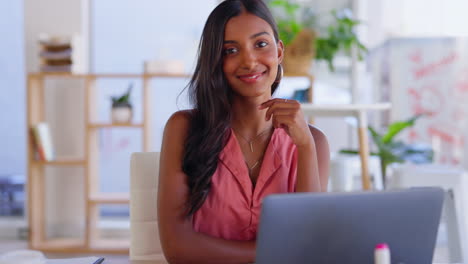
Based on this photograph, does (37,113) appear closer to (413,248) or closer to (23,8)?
(23,8)

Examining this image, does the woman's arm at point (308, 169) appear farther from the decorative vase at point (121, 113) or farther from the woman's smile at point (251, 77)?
the decorative vase at point (121, 113)

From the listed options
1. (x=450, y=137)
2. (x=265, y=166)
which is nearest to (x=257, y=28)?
(x=265, y=166)

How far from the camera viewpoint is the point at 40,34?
12.8 ft

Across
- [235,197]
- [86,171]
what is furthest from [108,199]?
[235,197]

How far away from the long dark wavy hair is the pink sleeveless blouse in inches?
1.4

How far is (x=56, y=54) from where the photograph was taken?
363 centimetres

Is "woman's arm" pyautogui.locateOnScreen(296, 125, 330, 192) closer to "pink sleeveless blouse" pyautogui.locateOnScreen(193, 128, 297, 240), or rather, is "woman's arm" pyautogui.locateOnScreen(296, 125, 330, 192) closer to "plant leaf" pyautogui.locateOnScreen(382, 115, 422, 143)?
"pink sleeveless blouse" pyautogui.locateOnScreen(193, 128, 297, 240)

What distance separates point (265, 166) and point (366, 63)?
2986mm

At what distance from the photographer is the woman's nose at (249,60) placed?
54.6 inches

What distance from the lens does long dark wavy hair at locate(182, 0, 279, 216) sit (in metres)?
1.40

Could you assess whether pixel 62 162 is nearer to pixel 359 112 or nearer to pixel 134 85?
pixel 134 85

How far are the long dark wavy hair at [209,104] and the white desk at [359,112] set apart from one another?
133 centimetres

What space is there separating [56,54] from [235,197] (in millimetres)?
2644

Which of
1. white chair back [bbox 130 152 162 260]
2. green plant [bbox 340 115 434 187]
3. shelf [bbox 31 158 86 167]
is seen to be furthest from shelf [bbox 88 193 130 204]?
white chair back [bbox 130 152 162 260]
